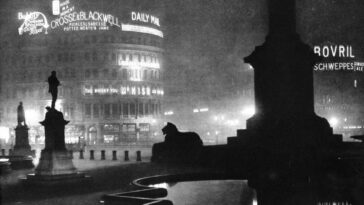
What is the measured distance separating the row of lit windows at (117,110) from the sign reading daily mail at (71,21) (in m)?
13.7

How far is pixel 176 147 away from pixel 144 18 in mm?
74414

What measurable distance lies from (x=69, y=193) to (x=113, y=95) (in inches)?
3147

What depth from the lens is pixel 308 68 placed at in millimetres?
21984

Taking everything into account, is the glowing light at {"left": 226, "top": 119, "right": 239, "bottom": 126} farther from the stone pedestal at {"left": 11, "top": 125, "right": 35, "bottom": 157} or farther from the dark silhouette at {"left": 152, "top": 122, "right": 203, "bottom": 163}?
the dark silhouette at {"left": 152, "top": 122, "right": 203, "bottom": 163}

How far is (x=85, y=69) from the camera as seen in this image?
313ft

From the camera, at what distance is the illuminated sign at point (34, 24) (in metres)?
96.3

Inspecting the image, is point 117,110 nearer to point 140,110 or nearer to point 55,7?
point 140,110

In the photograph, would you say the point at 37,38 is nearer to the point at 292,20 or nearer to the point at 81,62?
the point at 81,62

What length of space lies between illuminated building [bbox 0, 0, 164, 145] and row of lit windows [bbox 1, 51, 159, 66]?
0.18 metres

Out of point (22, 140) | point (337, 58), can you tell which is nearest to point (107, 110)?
point (337, 58)

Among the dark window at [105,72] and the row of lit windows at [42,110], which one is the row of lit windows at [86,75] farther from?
the row of lit windows at [42,110]

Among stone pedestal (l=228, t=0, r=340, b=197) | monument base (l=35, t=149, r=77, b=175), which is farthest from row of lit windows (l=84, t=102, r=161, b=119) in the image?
monument base (l=35, t=149, r=77, b=175)

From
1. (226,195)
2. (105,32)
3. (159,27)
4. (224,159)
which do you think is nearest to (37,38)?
(105,32)

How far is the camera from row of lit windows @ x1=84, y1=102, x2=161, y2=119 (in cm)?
9350
